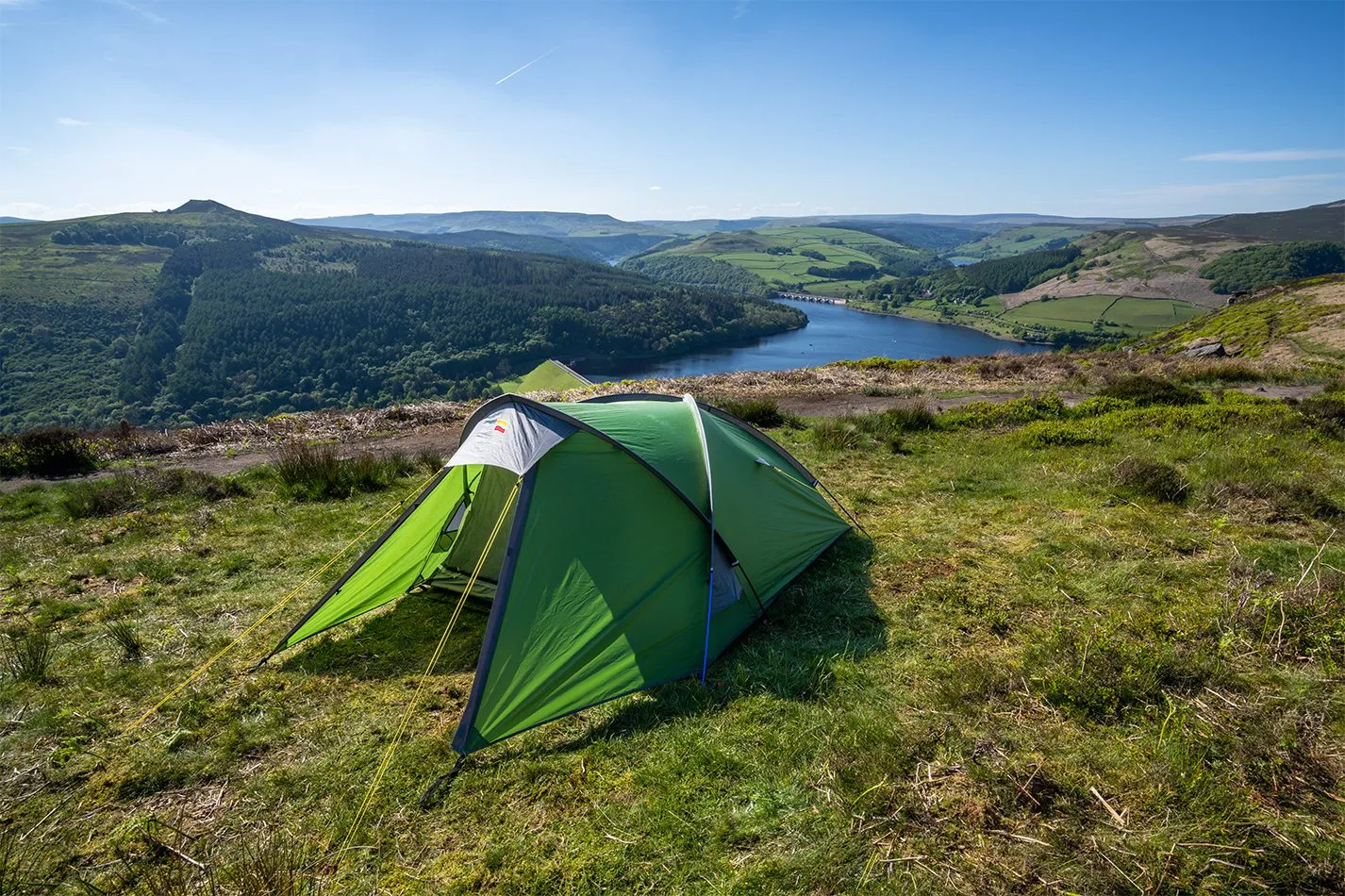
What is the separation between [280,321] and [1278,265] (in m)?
169

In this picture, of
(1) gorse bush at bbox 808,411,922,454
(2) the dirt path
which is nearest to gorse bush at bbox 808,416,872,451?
(1) gorse bush at bbox 808,411,922,454

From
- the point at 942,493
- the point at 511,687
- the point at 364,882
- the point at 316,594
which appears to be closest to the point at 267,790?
the point at 364,882

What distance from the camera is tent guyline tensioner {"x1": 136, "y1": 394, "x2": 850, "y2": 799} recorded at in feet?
15.5

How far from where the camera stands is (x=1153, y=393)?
1495 cm

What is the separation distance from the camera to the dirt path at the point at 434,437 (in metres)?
13.0

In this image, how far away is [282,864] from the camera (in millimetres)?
3314

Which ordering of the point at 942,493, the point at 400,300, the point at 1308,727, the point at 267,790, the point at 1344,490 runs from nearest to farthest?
the point at 1308,727 → the point at 267,790 → the point at 1344,490 → the point at 942,493 → the point at 400,300

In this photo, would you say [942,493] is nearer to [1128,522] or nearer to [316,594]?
[1128,522]

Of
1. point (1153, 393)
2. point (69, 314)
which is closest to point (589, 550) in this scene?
point (1153, 393)

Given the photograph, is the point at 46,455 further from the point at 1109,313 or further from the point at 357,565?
the point at 1109,313

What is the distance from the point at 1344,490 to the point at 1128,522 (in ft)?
11.5

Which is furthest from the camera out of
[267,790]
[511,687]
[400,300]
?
[400,300]

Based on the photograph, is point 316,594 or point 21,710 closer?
point 21,710

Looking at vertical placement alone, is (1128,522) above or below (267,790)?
above
